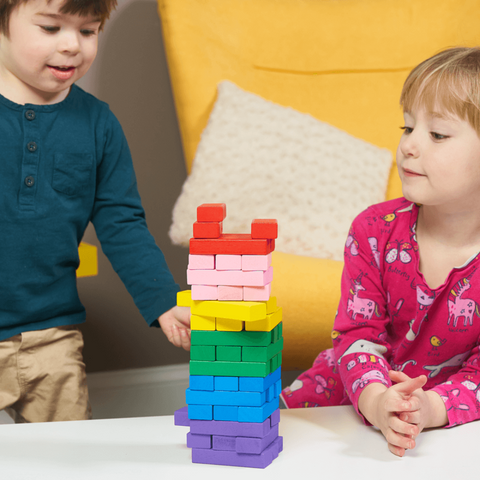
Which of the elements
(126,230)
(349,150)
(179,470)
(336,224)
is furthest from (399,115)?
(179,470)

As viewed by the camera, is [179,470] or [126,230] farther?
[126,230]

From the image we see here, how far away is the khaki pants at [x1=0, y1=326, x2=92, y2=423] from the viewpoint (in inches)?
40.4

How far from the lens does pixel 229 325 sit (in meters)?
0.58

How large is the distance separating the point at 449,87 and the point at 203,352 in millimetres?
469

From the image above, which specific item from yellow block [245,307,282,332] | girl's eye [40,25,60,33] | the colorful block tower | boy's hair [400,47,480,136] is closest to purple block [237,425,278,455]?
the colorful block tower

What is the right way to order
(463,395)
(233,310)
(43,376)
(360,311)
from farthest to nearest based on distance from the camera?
(43,376)
(360,311)
(463,395)
(233,310)

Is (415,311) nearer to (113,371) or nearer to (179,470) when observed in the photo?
(179,470)

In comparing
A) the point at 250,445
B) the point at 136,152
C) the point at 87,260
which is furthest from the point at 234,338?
the point at 136,152

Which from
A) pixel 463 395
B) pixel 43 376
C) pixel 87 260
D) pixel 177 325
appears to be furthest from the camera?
pixel 87 260

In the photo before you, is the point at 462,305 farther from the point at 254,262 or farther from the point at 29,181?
the point at 29,181

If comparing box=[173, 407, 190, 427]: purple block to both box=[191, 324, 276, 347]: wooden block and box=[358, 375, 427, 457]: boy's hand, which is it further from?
box=[358, 375, 427, 457]: boy's hand

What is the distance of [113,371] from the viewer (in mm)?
1793

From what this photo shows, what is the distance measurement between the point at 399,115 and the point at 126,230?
0.95m

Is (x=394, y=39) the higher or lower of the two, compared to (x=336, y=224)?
higher
